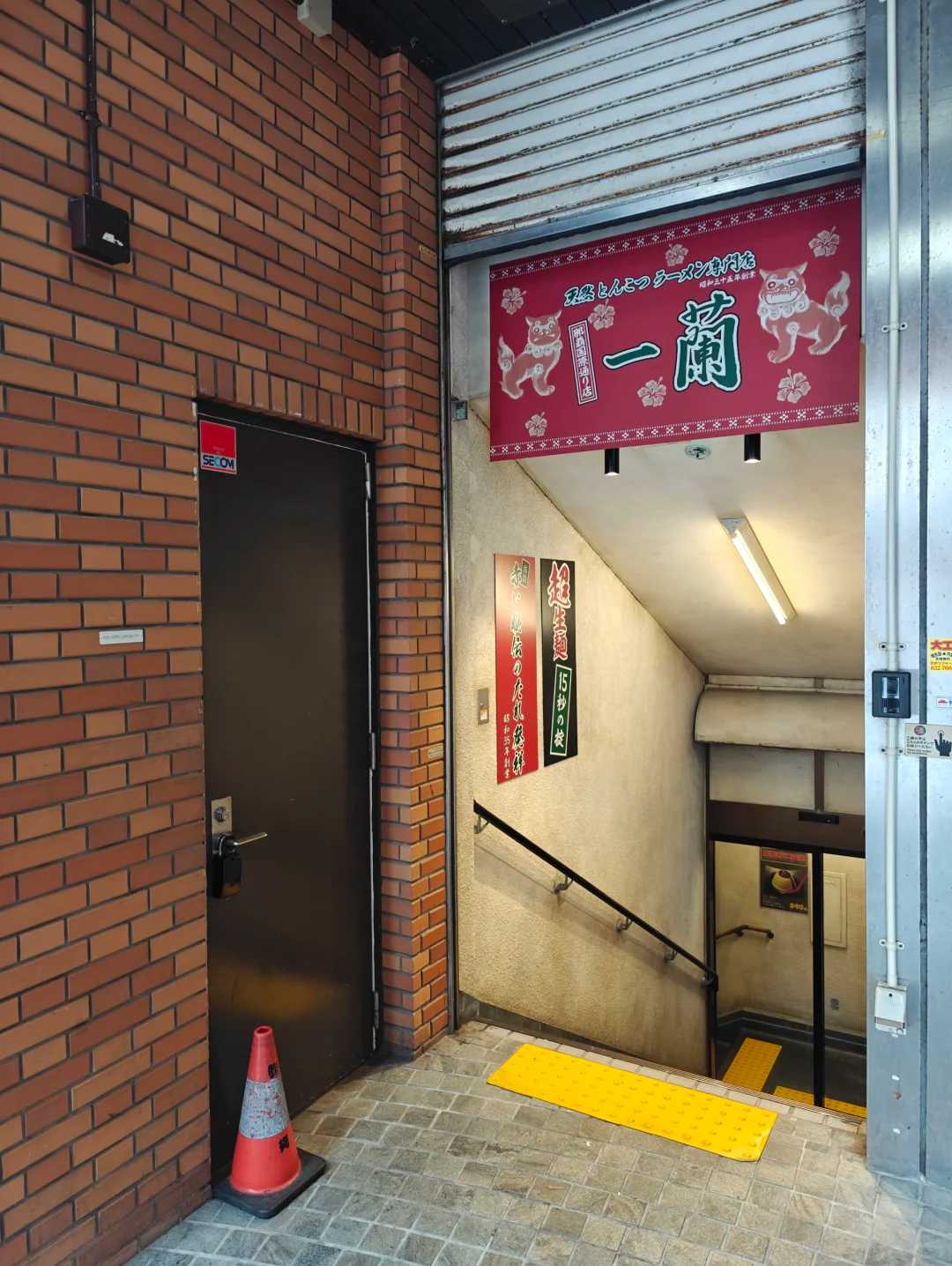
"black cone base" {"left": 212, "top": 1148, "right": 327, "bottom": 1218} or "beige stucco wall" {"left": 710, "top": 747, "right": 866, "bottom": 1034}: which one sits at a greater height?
"black cone base" {"left": 212, "top": 1148, "right": 327, "bottom": 1218}

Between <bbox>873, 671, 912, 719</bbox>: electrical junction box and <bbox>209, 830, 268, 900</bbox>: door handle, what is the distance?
2.14 meters

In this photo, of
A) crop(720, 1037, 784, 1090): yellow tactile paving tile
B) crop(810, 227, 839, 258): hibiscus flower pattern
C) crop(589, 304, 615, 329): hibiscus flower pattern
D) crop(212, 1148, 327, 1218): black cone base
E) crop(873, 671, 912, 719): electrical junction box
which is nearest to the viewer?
crop(212, 1148, 327, 1218): black cone base

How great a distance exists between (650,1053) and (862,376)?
5190 millimetres

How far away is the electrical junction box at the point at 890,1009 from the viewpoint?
288 cm

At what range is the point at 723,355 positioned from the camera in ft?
11.2

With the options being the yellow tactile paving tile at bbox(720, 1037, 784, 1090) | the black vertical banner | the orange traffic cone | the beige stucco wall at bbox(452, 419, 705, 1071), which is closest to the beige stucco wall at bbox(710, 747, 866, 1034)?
the yellow tactile paving tile at bbox(720, 1037, 784, 1090)

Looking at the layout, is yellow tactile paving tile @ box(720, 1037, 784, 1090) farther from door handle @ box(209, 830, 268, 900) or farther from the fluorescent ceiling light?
door handle @ box(209, 830, 268, 900)

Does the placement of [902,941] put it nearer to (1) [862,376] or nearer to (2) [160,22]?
(1) [862,376]

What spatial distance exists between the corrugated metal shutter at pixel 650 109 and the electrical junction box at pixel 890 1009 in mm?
2771

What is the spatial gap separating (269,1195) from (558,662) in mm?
2941

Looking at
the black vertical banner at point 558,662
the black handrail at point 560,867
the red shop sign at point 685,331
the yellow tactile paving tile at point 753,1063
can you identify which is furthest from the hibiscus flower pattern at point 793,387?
the yellow tactile paving tile at point 753,1063

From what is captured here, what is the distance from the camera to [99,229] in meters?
2.42

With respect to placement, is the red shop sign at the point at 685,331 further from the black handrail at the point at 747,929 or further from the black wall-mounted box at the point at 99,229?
the black handrail at the point at 747,929

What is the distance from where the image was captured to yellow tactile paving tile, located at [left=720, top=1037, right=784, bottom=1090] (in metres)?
8.80
